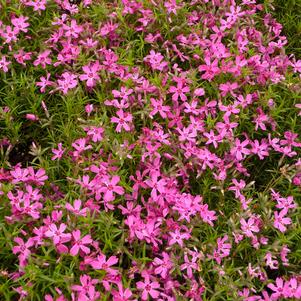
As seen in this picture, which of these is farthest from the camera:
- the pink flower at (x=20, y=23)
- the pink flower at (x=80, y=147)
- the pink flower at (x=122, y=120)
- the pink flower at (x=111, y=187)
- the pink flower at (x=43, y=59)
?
the pink flower at (x=20, y=23)

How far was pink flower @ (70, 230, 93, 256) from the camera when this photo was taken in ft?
8.17

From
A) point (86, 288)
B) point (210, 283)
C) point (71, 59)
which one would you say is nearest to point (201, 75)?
point (71, 59)

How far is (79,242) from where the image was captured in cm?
255

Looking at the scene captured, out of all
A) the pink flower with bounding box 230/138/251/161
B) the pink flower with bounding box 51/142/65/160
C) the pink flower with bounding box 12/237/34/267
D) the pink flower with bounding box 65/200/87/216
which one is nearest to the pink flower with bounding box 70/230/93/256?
the pink flower with bounding box 65/200/87/216

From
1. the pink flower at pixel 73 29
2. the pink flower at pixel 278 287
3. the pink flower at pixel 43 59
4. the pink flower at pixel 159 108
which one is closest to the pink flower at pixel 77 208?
the pink flower at pixel 159 108

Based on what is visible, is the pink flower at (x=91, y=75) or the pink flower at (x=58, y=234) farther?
the pink flower at (x=91, y=75)

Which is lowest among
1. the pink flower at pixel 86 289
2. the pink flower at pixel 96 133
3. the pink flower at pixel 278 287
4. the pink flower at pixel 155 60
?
the pink flower at pixel 278 287

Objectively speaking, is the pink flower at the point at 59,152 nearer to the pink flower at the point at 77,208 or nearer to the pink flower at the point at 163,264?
the pink flower at the point at 77,208

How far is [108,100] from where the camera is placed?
3285mm

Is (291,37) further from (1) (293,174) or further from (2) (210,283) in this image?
(2) (210,283)

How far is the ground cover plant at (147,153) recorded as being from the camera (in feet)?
8.61

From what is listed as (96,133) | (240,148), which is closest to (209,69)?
(240,148)

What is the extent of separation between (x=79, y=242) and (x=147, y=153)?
691 millimetres

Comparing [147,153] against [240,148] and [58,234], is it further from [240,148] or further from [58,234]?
[58,234]
